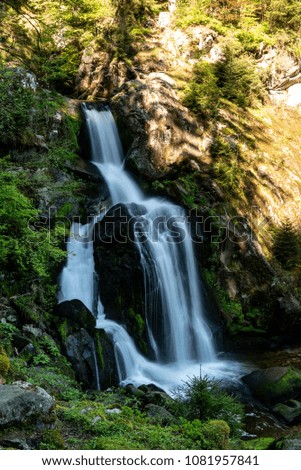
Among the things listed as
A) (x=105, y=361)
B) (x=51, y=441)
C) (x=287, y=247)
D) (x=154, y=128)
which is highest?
(x=154, y=128)

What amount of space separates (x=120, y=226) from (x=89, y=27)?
39.2 ft

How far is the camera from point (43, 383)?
6180mm

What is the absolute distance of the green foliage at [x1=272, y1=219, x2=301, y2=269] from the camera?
14438 mm

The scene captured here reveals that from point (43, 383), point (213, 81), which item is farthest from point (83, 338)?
point (213, 81)

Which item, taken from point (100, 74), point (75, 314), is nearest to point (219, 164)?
point (100, 74)

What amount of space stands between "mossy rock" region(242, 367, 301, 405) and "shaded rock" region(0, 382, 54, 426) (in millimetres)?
7174

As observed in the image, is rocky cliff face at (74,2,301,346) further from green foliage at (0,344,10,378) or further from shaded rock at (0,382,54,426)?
shaded rock at (0,382,54,426)

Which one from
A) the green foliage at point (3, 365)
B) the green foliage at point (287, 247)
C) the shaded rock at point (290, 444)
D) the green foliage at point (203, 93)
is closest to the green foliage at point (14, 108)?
the green foliage at point (203, 93)

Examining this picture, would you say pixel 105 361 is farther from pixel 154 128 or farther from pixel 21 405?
pixel 154 128

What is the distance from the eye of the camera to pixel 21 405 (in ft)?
12.4

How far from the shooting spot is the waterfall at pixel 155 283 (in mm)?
10289

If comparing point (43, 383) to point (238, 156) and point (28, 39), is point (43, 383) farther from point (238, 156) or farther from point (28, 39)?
point (28, 39)

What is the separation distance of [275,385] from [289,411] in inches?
32.3

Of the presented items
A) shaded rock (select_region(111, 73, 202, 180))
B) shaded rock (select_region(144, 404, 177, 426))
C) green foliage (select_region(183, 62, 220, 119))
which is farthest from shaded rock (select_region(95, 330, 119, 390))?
green foliage (select_region(183, 62, 220, 119))
